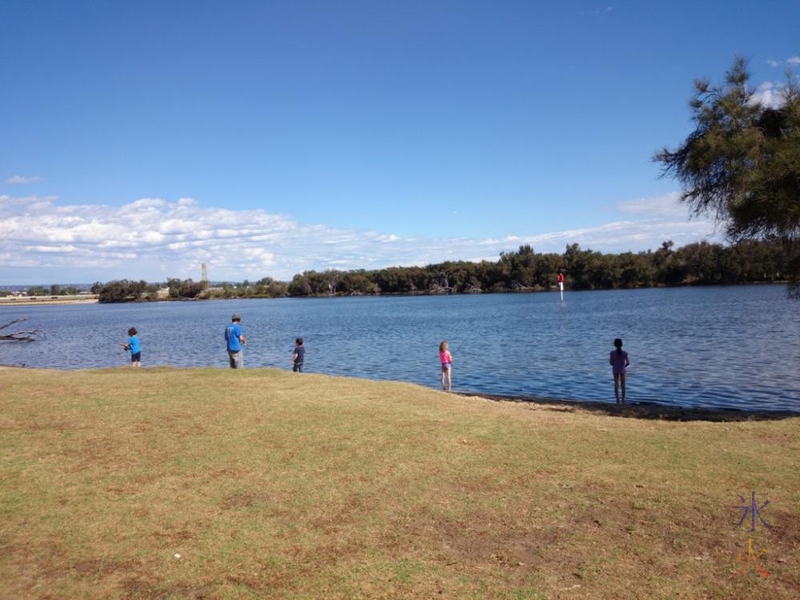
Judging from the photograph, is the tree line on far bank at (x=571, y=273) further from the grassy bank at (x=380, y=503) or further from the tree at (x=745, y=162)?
the grassy bank at (x=380, y=503)

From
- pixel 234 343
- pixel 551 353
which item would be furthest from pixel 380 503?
pixel 551 353

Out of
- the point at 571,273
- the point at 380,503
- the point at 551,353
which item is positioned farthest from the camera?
the point at 571,273

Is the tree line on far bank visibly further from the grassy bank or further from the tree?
the grassy bank

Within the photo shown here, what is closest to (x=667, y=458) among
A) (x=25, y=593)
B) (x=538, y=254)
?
(x=25, y=593)

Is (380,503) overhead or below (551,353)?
overhead

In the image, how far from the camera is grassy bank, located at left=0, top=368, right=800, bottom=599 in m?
5.84

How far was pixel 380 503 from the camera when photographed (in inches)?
307

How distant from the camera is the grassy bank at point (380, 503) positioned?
584 centimetres

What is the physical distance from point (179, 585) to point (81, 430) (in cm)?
632

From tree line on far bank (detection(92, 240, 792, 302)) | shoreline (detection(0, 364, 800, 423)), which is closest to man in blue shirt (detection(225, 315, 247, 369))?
shoreline (detection(0, 364, 800, 423))

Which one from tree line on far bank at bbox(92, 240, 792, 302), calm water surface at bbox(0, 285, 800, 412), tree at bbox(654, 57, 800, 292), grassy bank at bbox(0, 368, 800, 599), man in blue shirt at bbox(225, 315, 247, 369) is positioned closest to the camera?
grassy bank at bbox(0, 368, 800, 599)

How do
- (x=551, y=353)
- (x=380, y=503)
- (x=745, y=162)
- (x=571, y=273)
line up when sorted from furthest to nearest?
(x=571, y=273) < (x=551, y=353) < (x=745, y=162) < (x=380, y=503)

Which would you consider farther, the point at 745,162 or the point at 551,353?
the point at 551,353

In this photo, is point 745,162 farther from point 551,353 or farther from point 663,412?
point 551,353
